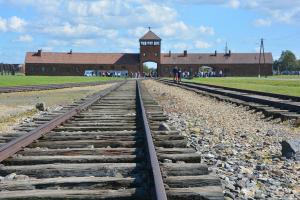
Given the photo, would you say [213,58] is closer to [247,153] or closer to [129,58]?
[129,58]

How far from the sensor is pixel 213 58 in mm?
152875

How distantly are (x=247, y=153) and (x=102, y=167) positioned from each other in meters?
2.68

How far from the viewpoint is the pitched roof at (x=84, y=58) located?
147 m

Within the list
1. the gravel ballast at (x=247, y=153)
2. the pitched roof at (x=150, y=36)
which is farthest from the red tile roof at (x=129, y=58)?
the gravel ballast at (x=247, y=153)

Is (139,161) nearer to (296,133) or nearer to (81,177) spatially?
(81,177)

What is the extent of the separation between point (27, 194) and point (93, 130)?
4926 mm

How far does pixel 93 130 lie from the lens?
381 inches

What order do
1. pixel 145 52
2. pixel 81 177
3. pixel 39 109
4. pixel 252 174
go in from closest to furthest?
pixel 81 177 → pixel 252 174 → pixel 39 109 → pixel 145 52

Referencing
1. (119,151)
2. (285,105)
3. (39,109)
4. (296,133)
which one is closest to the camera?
(119,151)

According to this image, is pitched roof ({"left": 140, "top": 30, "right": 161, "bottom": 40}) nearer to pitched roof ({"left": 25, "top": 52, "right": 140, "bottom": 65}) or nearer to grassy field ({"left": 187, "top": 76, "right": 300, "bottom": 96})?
pitched roof ({"left": 25, "top": 52, "right": 140, "bottom": 65})

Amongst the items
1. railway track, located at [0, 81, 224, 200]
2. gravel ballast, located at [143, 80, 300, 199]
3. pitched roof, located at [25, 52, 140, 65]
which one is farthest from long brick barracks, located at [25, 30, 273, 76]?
railway track, located at [0, 81, 224, 200]

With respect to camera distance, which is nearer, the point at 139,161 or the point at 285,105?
the point at 139,161

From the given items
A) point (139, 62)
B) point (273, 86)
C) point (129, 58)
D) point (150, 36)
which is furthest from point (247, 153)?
point (150, 36)

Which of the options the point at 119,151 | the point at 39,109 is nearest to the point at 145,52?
the point at 39,109
